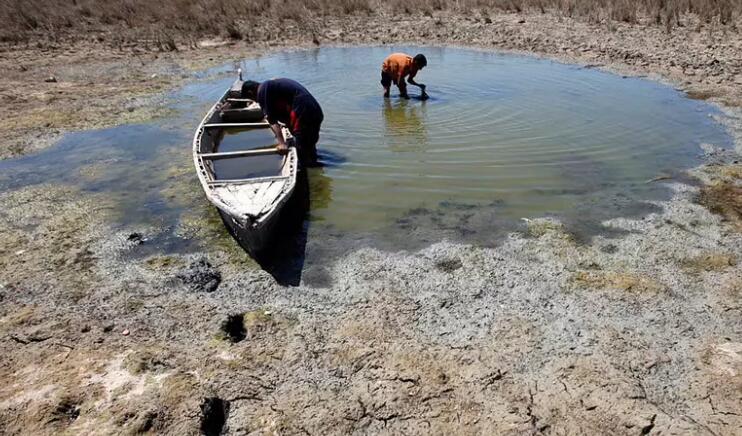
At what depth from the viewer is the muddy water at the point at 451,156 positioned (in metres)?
6.03

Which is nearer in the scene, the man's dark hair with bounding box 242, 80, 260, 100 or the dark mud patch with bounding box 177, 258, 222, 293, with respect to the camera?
the dark mud patch with bounding box 177, 258, 222, 293

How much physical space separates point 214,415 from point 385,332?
1379 millimetres

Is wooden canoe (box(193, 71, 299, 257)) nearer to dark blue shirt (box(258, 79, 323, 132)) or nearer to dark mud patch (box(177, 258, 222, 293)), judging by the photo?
dark blue shirt (box(258, 79, 323, 132))

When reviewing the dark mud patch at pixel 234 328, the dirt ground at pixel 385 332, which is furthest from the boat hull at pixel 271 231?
the dark mud patch at pixel 234 328

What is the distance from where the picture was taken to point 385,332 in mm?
4082

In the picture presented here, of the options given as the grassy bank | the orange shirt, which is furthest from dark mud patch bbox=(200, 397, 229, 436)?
the grassy bank

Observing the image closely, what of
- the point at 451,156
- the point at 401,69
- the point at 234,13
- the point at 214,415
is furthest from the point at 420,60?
the point at 234,13

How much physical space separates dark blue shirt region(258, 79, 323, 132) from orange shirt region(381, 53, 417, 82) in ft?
10.6

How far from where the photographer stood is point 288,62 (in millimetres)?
15195

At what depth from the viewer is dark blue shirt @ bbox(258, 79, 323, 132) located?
7168 millimetres

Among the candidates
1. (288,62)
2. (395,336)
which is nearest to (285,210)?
(395,336)

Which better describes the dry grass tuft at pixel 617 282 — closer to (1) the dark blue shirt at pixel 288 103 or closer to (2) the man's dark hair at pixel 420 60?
(1) the dark blue shirt at pixel 288 103

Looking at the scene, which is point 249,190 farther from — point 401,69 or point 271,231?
point 401,69

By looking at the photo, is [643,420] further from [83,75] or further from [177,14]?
[177,14]
